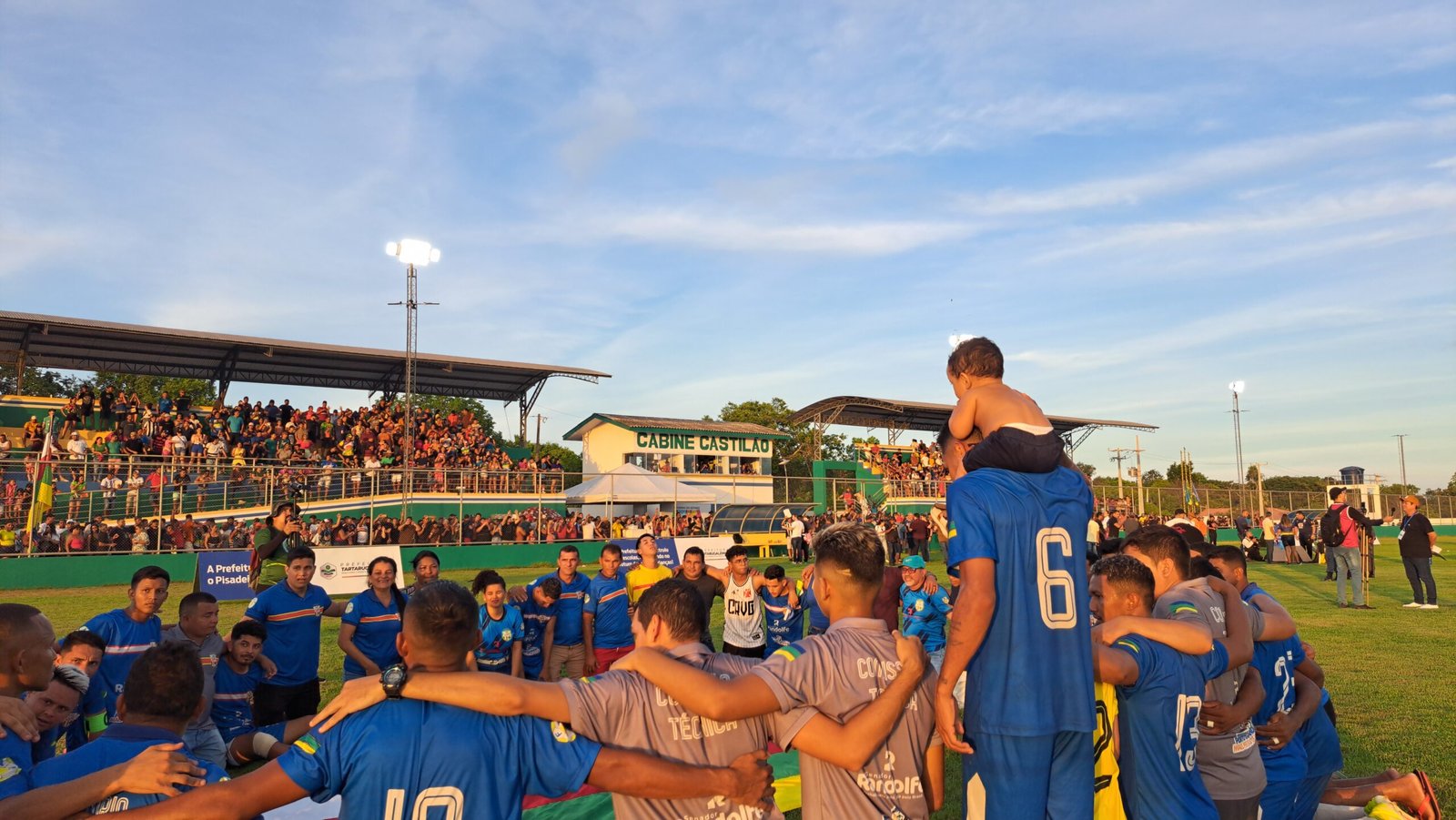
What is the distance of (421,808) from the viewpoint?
9.09ft

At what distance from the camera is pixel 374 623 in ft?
27.3

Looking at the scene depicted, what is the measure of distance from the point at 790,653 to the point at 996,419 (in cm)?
128

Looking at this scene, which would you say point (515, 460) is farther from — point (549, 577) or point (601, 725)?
point (601, 725)

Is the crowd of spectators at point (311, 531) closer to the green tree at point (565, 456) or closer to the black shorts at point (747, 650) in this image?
the black shorts at point (747, 650)

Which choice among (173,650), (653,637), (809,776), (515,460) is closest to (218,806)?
(173,650)

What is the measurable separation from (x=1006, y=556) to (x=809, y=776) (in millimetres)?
1097

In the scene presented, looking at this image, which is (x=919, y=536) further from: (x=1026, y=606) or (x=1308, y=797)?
(x=1026, y=606)

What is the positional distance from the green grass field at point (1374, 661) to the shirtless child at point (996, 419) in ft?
12.1

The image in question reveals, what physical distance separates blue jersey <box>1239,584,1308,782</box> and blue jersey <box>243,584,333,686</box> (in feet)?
24.6

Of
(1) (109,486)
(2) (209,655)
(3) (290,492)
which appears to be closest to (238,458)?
(3) (290,492)

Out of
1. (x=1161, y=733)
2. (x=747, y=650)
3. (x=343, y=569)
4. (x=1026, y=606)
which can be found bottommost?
(x=747, y=650)

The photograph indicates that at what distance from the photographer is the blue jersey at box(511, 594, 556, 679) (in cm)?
952

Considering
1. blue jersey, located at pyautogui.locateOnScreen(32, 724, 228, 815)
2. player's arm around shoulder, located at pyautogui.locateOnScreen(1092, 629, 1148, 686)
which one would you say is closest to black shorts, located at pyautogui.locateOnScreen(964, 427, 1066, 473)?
player's arm around shoulder, located at pyautogui.locateOnScreen(1092, 629, 1148, 686)

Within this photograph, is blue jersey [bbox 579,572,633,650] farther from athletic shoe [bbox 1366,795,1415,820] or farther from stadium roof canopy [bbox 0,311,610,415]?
stadium roof canopy [bbox 0,311,610,415]
